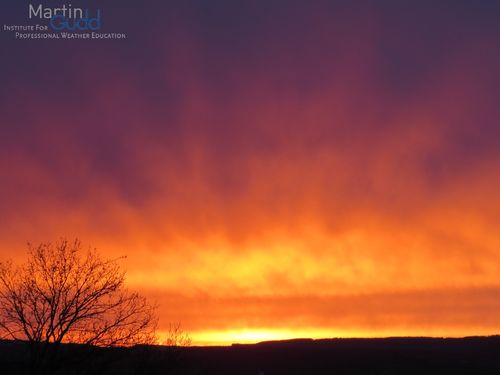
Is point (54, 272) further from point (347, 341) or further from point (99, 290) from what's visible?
point (347, 341)

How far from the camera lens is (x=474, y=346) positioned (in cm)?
10219

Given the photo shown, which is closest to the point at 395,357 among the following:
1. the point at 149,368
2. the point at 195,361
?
the point at 195,361

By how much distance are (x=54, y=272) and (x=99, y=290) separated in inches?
118

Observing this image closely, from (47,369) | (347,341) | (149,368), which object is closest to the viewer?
(47,369)

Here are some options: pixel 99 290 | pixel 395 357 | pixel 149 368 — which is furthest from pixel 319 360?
pixel 99 290

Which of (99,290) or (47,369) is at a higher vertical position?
(99,290)

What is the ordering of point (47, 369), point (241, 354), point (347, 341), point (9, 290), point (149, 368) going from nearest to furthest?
point (47, 369), point (9, 290), point (149, 368), point (241, 354), point (347, 341)

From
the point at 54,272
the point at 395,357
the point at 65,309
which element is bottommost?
the point at 395,357

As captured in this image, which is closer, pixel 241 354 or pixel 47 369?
pixel 47 369

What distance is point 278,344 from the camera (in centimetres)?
9919

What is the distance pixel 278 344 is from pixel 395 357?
18910 millimetres

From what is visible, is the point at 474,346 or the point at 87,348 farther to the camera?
the point at 474,346

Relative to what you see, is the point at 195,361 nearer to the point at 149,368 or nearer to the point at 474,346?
the point at 149,368

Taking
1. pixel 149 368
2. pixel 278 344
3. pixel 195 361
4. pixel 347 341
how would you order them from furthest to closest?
1. pixel 347 341
2. pixel 278 344
3. pixel 195 361
4. pixel 149 368
